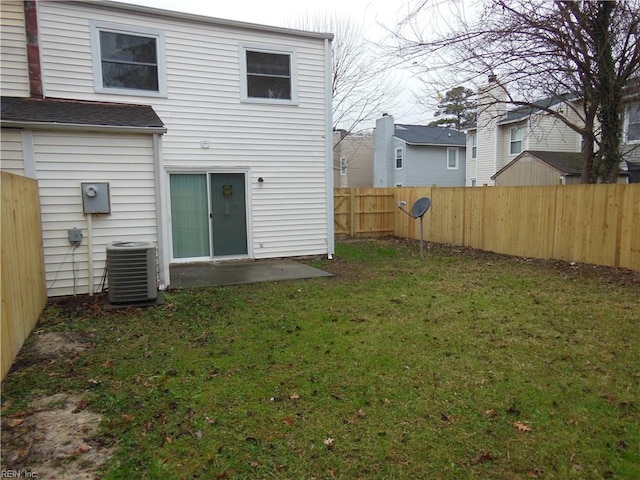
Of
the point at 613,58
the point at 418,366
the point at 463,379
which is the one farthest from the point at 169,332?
the point at 613,58

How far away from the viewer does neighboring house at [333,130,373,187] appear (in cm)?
3041

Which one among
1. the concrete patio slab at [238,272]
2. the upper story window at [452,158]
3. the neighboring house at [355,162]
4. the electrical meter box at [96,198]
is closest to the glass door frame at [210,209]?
the concrete patio slab at [238,272]

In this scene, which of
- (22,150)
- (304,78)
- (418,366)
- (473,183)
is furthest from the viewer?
(473,183)

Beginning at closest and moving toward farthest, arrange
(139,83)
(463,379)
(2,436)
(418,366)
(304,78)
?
(2,436), (463,379), (418,366), (139,83), (304,78)

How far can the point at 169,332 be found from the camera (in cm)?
503

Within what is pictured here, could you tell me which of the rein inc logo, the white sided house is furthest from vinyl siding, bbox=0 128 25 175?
the white sided house

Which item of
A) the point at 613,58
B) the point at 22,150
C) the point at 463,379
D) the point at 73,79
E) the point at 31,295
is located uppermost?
the point at 613,58

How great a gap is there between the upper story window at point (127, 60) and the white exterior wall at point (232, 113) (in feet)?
0.42

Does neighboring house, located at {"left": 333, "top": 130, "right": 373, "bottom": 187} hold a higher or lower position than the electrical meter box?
higher

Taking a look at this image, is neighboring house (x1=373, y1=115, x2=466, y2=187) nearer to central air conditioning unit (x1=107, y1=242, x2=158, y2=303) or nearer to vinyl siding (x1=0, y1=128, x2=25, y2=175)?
central air conditioning unit (x1=107, y1=242, x2=158, y2=303)

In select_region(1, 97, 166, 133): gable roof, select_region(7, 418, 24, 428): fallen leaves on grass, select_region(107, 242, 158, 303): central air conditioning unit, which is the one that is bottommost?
select_region(7, 418, 24, 428): fallen leaves on grass

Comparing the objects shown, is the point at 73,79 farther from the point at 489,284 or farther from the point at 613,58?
the point at 613,58

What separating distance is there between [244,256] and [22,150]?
477cm

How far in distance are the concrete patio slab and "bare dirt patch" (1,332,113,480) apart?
4149 mm
